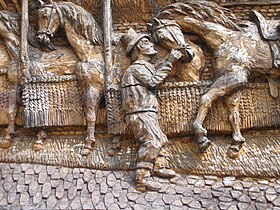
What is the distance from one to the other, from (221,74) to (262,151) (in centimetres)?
74

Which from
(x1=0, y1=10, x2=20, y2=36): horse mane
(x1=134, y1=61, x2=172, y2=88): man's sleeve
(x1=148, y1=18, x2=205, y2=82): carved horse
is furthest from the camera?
(x1=0, y1=10, x2=20, y2=36): horse mane

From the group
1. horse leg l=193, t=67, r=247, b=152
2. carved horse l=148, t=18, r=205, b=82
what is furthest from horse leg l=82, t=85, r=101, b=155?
horse leg l=193, t=67, r=247, b=152

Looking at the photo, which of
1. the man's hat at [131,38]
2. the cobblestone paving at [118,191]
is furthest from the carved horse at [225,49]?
the cobblestone paving at [118,191]

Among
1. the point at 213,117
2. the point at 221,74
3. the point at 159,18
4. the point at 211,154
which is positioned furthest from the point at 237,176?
the point at 159,18

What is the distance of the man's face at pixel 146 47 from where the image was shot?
14.2 feet

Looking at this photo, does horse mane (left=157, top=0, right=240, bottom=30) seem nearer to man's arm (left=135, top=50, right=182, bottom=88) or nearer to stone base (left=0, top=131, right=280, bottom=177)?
man's arm (left=135, top=50, right=182, bottom=88)

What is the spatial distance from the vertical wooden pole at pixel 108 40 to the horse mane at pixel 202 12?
0.47m

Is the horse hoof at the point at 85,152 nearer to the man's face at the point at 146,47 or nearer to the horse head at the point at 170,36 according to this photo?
the man's face at the point at 146,47

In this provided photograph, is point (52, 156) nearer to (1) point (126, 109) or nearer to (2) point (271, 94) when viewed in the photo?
(1) point (126, 109)

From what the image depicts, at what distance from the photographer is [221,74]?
13.9ft

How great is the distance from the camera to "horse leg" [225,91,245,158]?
162 inches

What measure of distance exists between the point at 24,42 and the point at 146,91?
1.23 m

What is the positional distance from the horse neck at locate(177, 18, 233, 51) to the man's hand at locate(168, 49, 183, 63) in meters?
0.31

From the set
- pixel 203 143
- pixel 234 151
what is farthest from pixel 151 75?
pixel 234 151
